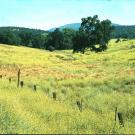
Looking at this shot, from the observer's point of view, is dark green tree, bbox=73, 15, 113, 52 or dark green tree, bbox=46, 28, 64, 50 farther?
dark green tree, bbox=46, 28, 64, 50

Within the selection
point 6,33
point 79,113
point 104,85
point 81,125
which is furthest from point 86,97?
point 6,33

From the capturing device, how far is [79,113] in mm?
16891

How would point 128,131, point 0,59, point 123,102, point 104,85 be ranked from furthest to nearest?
point 0,59 < point 104,85 < point 123,102 < point 128,131

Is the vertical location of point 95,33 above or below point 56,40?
above

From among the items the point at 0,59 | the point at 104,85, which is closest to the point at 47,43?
the point at 0,59

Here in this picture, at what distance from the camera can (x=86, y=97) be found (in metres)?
25.9

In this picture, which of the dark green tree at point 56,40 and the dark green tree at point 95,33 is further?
the dark green tree at point 56,40

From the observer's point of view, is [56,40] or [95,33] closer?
[95,33]

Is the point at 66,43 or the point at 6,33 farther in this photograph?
the point at 66,43

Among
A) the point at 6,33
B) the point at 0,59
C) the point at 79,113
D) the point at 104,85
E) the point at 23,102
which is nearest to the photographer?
the point at 79,113

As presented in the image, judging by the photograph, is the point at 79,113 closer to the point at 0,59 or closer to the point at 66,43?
the point at 0,59

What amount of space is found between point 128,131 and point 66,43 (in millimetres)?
143761

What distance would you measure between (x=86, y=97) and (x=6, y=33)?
123301 mm

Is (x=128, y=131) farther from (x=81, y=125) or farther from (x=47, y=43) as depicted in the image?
(x=47, y=43)
